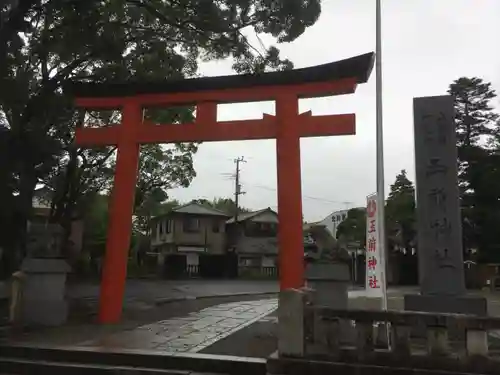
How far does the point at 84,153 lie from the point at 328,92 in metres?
12.8

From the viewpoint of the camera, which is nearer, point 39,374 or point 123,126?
point 39,374

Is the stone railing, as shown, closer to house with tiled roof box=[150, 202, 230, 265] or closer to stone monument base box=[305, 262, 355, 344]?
stone monument base box=[305, 262, 355, 344]

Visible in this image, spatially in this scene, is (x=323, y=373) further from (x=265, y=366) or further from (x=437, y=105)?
(x=437, y=105)

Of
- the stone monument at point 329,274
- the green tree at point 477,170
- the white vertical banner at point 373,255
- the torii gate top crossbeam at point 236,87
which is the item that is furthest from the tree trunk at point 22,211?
the green tree at point 477,170

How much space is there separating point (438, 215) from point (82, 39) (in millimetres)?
7746

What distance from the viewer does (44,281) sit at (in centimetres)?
966

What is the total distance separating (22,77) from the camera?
10633 millimetres

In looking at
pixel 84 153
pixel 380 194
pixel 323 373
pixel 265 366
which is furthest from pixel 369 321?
pixel 84 153

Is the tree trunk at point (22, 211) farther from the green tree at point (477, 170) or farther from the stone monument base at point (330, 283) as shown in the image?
the green tree at point (477, 170)

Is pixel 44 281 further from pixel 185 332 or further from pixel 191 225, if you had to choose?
pixel 191 225

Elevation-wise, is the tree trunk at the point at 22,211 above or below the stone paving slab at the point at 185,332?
above

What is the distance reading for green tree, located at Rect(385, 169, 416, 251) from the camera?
31.2 meters

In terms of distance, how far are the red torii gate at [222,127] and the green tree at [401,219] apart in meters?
23.1

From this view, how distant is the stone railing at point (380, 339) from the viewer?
5.60 meters
